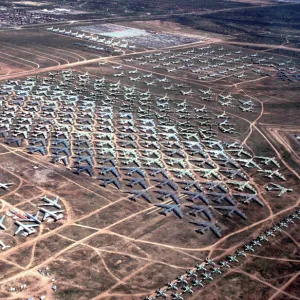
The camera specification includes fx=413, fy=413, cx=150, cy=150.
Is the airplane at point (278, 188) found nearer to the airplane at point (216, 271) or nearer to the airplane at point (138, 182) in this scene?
the airplane at point (138, 182)

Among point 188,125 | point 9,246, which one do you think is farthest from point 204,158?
point 9,246

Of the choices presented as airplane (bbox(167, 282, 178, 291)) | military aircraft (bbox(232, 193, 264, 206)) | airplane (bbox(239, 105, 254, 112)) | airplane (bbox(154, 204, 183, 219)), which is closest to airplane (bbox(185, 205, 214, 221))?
airplane (bbox(154, 204, 183, 219))

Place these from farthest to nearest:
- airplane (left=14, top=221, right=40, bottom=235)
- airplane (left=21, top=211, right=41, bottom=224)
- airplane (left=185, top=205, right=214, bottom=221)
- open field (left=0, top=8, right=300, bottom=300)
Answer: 1. airplane (left=185, top=205, right=214, bottom=221)
2. airplane (left=21, top=211, right=41, bottom=224)
3. airplane (left=14, top=221, right=40, bottom=235)
4. open field (left=0, top=8, right=300, bottom=300)

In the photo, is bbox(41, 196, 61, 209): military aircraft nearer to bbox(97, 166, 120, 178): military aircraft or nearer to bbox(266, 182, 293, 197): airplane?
bbox(97, 166, 120, 178): military aircraft

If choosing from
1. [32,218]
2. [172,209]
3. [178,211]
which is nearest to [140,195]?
[172,209]

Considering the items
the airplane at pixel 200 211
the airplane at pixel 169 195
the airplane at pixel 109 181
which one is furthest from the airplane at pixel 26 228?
the airplane at pixel 200 211

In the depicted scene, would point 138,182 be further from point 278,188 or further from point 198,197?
point 278,188
